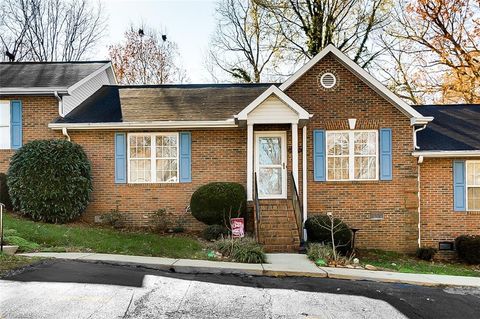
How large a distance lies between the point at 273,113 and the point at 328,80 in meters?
2.40

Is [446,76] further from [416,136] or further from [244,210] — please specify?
[244,210]

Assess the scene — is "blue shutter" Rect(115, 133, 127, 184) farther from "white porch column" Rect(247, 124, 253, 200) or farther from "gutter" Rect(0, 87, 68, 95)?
"white porch column" Rect(247, 124, 253, 200)

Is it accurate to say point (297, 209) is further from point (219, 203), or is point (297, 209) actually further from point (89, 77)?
point (89, 77)

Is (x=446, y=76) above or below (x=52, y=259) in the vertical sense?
above

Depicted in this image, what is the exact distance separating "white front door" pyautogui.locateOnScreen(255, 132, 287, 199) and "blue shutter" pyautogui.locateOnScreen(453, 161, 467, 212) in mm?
5287

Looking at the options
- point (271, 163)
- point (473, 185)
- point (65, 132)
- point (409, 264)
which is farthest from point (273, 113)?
point (473, 185)

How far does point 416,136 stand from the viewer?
47.7 ft

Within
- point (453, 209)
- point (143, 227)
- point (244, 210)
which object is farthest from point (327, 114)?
point (143, 227)

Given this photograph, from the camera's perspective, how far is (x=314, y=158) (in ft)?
45.7

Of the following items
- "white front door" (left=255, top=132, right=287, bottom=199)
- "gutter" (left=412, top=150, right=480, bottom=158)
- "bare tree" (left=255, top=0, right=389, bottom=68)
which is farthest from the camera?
"bare tree" (left=255, top=0, right=389, bottom=68)

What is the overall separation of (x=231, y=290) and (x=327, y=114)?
8.03 meters

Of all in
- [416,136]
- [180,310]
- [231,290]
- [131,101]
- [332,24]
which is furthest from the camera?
[332,24]

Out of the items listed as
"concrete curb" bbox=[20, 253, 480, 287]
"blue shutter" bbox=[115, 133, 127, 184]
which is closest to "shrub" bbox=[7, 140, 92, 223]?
"blue shutter" bbox=[115, 133, 127, 184]

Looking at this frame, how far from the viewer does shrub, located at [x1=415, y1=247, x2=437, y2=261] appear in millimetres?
13094
